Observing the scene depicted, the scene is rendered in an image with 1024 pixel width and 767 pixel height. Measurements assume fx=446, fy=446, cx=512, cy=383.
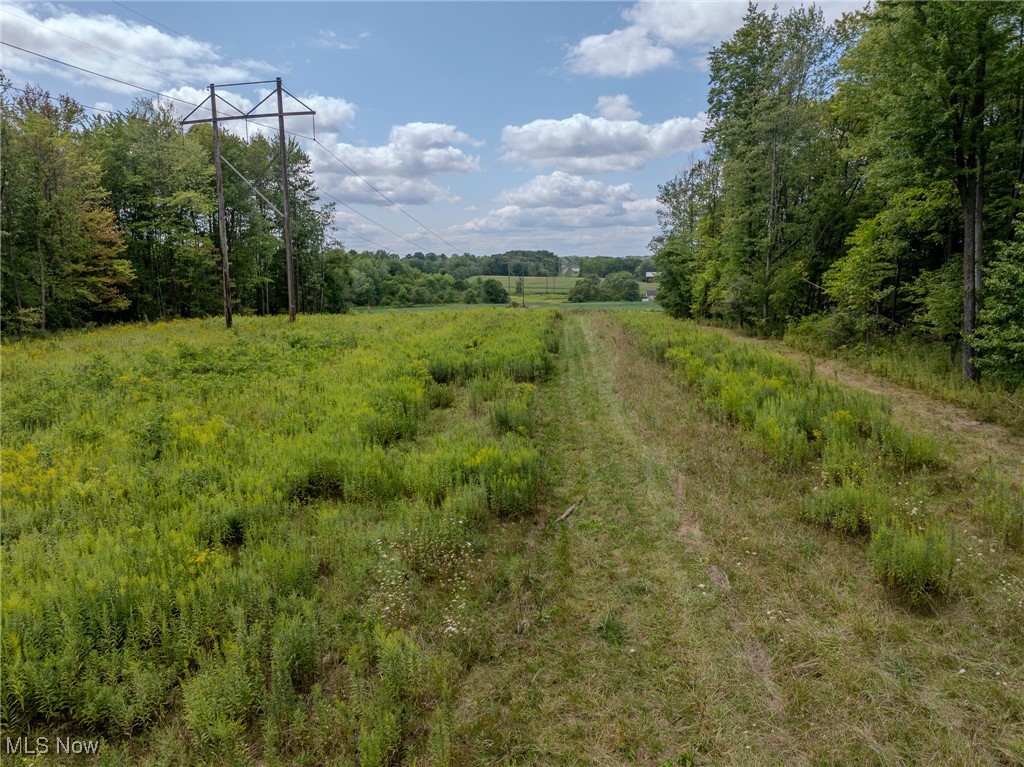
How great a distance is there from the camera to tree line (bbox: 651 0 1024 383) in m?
11.2

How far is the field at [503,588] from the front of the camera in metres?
3.06

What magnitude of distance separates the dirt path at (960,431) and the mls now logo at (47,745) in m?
10.4

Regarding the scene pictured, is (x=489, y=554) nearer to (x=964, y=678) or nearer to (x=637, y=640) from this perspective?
(x=637, y=640)

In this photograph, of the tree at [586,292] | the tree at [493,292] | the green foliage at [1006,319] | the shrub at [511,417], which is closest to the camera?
the shrub at [511,417]

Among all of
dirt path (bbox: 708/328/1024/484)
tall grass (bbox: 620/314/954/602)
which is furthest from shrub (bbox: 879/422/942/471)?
dirt path (bbox: 708/328/1024/484)

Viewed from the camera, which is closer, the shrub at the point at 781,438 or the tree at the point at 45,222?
the shrub at the point at 781,438

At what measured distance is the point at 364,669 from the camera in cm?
355

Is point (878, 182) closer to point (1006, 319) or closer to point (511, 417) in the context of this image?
point (1006, 319)

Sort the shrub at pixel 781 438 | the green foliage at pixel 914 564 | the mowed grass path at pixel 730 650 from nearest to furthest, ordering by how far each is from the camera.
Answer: the mowed grass path at pixel 730 650, the green foliage at pixel 914 564, the shrub at pixel 781 438

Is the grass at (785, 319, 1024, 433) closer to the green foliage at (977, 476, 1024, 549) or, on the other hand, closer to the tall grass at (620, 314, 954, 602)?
the tall grass at (620, 314, 954, 602)

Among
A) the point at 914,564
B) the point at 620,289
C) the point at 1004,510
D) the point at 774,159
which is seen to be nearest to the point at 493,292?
the point at 620,289

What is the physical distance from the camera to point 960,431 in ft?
28.8

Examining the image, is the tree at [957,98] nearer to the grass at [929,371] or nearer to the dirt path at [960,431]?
the grass at [929,371]

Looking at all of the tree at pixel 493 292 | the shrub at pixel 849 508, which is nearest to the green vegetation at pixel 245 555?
the shrub at pixel 849 508
